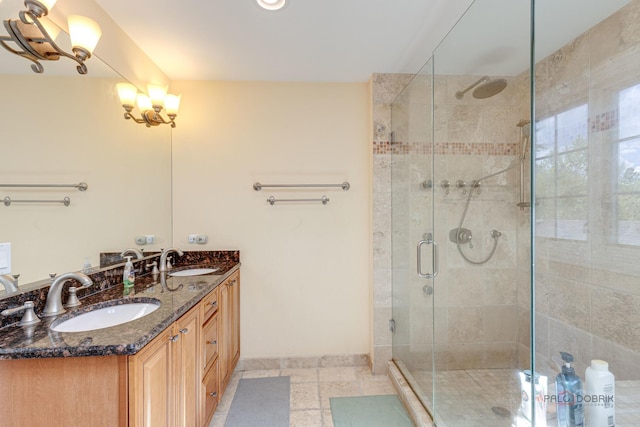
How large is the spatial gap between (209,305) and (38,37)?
1.50m

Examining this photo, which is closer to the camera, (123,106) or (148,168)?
(123,106)

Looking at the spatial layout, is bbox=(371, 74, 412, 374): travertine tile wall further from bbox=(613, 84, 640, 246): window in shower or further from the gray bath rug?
bbox=(613, 84, 640, 246): window in shower

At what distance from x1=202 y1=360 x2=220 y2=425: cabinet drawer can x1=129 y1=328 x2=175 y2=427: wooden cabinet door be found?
0.44m

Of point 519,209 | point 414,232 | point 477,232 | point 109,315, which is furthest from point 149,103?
point 519,209

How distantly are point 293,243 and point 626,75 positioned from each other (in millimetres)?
2360

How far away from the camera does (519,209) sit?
190 centimetres

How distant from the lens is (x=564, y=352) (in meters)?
1.80

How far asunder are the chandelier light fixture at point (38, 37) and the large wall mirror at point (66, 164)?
0.15ft

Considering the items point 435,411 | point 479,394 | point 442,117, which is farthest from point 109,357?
point 442,117

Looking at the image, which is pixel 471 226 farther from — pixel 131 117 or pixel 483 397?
pixel 131 117

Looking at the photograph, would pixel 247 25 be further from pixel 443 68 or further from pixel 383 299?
pixel 383 299

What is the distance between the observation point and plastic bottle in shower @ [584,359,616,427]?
4.16 ft

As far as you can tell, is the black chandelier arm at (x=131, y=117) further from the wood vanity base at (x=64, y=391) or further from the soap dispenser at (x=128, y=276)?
the wood vanity base at (x=64, y=391)

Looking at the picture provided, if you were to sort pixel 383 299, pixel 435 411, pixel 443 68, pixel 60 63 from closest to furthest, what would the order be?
pixel 60 63 < pixel 435 411 < pixel 443 68 < pixel 383 299
